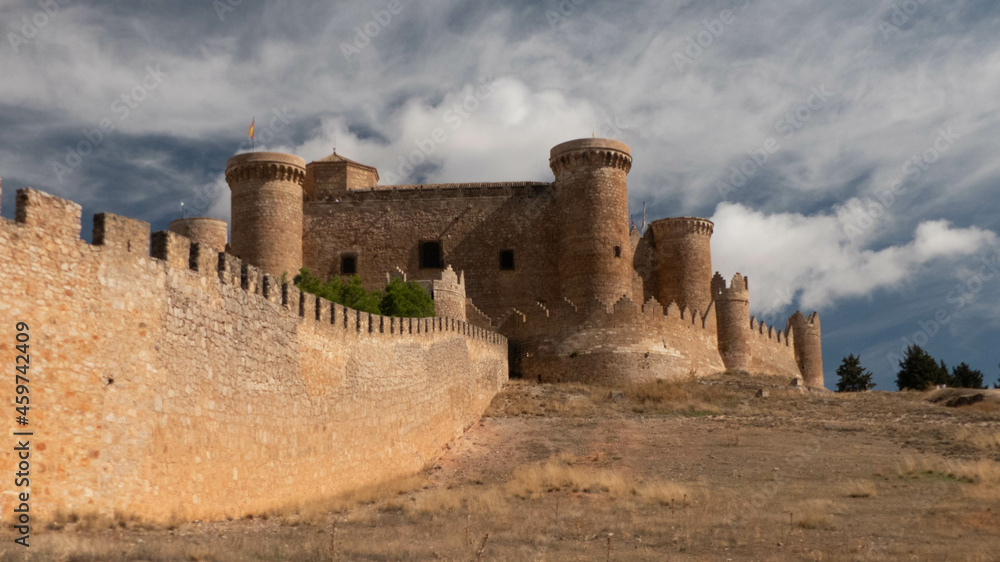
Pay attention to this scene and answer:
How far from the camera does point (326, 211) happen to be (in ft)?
117

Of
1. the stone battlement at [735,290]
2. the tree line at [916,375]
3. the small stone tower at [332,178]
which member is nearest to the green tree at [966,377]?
the tree line at [916,375]

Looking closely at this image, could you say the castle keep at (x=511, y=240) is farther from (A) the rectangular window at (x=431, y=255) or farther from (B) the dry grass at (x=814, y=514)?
(B) the dry grass at (x=814, y=514)

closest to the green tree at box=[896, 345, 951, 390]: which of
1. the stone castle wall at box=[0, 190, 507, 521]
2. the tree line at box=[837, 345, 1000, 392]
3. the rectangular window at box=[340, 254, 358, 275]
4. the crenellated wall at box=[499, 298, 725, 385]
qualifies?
the tree line at box=[837, 345, 1000, 392]

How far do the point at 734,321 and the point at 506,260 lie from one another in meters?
8.88

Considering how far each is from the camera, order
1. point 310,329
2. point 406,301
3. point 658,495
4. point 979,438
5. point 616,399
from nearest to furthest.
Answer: point 310,329 < point 658,495 < point 979,438 < point 616,399 < point 406,301

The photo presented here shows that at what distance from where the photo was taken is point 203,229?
3550cm

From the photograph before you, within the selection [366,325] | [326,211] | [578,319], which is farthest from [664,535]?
[326,211]

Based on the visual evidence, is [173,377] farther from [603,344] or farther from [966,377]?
[966,377]

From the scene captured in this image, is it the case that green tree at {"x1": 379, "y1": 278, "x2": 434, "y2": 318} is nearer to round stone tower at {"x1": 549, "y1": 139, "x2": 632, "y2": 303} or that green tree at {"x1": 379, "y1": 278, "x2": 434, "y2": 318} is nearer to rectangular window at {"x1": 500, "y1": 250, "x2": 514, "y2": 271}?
round stone tower at {"x1": 549, "y1": 139, "x2": 632, "y2": 303}

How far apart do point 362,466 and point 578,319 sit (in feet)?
48.4

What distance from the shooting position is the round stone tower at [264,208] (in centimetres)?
3338

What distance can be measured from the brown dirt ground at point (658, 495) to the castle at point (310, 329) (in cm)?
66

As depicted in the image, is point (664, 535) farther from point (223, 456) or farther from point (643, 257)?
point (643, 257)

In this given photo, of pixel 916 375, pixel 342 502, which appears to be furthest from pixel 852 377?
pixel 342 502
